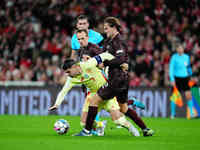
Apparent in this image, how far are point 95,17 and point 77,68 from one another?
12.5 meters

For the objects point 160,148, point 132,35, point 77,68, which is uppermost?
point 132,35

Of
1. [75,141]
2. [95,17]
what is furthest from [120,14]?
[75,141]

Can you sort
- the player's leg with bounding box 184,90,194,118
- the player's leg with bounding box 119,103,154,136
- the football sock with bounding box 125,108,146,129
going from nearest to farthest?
the player's leg with bounding box 119,103,154,136 → the football sock with bounding box 125,108,146,129 → the player's leg with bounding box 184,90,194,118

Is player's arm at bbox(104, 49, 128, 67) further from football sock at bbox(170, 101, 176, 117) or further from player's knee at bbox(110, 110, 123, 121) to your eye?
football sock at bbox(170, 101, 176, 117)

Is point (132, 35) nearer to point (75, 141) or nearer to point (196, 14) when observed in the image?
point (196, 14)

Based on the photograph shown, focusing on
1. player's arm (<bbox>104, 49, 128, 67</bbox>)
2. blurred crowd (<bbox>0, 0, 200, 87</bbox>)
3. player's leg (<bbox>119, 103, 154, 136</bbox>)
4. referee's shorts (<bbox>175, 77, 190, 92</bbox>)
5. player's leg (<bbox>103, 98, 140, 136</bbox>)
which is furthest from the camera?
blurred crowd (<bbox>0, 0, 200, 87</bbox>)

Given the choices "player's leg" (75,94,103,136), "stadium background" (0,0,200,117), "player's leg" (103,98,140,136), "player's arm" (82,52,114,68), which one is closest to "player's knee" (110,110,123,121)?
"player's leg" (103,98,140,136)

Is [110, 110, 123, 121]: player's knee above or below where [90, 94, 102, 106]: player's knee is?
below

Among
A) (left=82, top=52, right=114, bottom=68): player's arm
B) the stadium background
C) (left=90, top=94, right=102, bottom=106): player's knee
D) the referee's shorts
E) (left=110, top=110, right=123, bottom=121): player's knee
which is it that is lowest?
(left=110, top=110, right=123, bottom=121): player's knee

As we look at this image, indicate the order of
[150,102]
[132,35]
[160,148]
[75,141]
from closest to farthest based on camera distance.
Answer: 1. [160,148]
2. [75,141]
3. [150,102]
4. [132,35]

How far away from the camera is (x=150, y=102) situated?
1562cm

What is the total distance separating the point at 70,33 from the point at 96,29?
1.34 m

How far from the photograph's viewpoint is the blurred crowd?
57.0 ft

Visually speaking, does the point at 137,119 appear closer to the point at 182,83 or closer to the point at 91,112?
the point at 91,112
